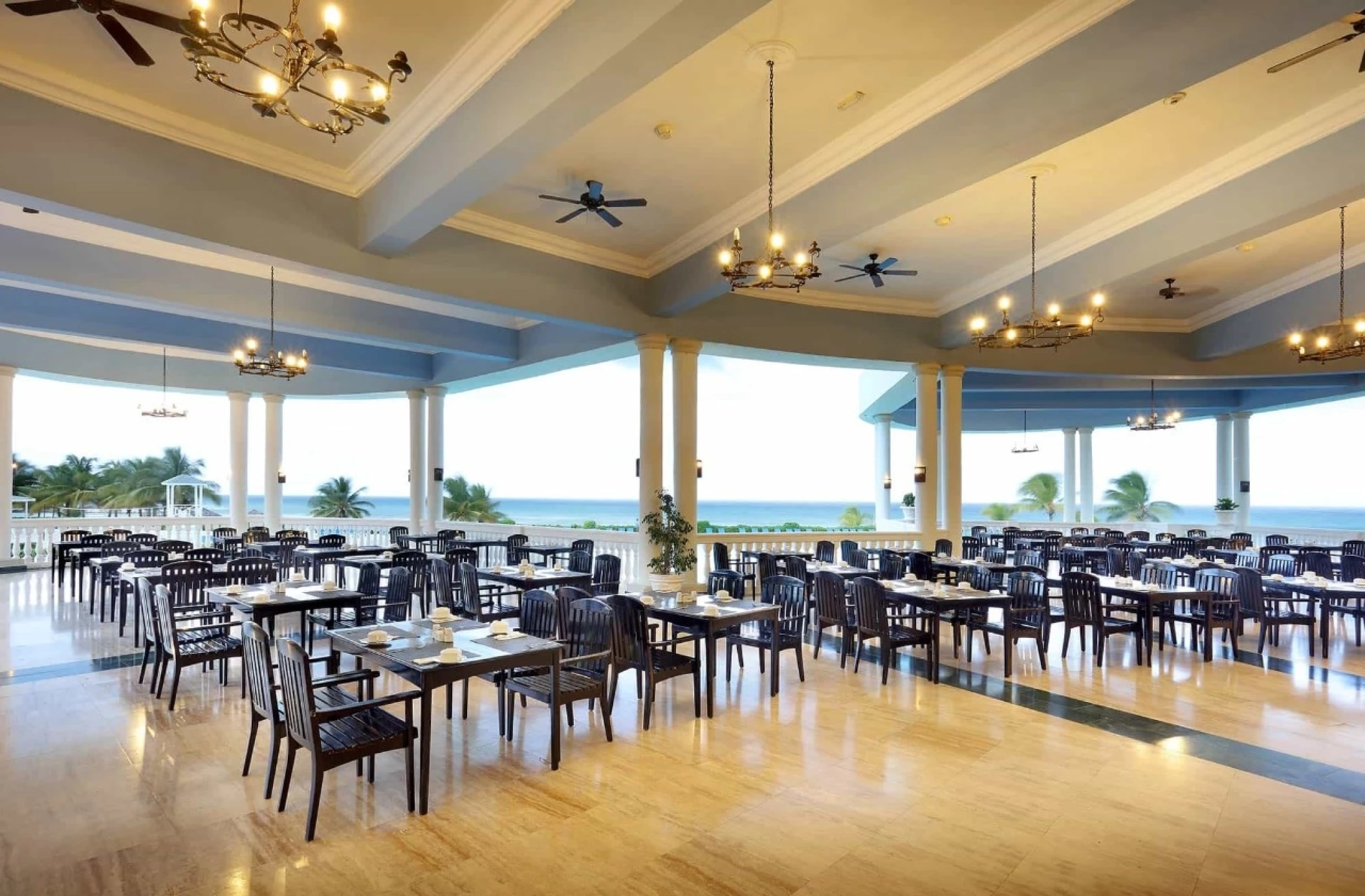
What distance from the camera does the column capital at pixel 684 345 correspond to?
34.7 ft

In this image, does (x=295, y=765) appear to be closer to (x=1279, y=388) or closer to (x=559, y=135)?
(x=559, y=135)

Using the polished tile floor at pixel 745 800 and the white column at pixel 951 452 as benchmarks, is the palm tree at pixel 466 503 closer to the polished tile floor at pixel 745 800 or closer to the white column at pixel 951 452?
the white column at pixel 951 452

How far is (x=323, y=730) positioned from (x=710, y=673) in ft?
8.65

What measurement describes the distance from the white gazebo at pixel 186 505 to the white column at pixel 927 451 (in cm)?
2061

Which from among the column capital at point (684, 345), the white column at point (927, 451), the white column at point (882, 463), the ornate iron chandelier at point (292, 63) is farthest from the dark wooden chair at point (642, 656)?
the white column at point (882, 463)

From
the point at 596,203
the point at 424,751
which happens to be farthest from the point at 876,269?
the point at 424,751

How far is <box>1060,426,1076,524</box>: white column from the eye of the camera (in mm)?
20375

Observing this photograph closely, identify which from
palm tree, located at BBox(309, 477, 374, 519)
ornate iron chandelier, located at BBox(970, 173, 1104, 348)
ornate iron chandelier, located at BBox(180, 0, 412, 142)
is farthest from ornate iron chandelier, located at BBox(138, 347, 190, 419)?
ornate iron chandelier, located at BBox(970, 173, 1104, 348)

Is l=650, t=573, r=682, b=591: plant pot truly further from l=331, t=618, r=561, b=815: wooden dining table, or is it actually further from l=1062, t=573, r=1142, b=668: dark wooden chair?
l=331, t=618, r=561, b=815: wooden dining table

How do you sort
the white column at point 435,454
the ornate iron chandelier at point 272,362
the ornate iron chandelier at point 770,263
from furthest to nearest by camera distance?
1. the white column at point 435,454
2. the ornate iron chandelier at point 272,362
3. the ornate iron chandelier at point 770,263

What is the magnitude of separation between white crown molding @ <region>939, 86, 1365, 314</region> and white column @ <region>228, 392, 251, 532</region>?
1381 cm

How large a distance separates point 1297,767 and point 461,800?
4879 mm

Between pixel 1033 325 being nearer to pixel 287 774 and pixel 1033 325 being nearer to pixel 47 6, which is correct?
pixel 287 774

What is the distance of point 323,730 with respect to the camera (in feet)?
12.8
